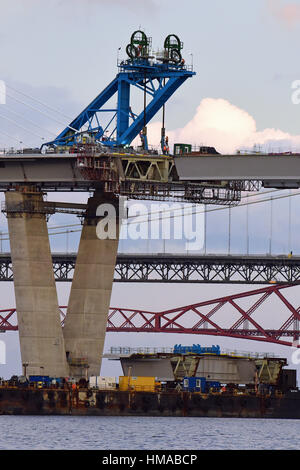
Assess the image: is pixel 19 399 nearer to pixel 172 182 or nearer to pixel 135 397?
pixel 135 397

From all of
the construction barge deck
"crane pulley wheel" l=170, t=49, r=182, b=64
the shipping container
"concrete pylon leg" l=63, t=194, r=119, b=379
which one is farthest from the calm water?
"crane pulley wheel" l=170, t=49, r=182, b=64

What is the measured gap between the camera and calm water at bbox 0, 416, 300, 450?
12444cm

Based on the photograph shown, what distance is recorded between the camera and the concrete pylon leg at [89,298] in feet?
545

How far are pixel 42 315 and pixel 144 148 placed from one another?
64.0 feet

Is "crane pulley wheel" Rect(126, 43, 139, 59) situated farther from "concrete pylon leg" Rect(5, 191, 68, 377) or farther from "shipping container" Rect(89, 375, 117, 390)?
"shipping container" Rect(89, 375, 117, 390)

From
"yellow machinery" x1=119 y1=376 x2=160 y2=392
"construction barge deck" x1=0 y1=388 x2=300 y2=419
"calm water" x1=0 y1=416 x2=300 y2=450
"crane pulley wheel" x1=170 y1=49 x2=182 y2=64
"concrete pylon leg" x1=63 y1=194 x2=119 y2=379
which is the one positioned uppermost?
"crane pulley wheel" x1=170 y1=49 x2=182 y2=64

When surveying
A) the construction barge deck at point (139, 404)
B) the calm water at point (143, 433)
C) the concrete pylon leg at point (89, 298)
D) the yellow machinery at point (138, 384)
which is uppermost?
the concrete pylon leg at point (89, 298)

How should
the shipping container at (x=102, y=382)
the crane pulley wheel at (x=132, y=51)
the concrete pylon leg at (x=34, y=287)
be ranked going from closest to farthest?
the concrete pylon leg at (x=34, y=287), the crane pulley wheel at (x=132, y=51), the shipping container at (x=102, y=382)

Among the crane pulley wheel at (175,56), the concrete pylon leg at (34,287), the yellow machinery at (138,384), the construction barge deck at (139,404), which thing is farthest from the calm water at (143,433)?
the crane pulley wheel at (175,56)

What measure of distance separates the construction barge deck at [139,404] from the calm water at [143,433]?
1.92m

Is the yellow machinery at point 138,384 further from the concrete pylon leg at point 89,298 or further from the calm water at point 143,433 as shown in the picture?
the calm water at point 143,433

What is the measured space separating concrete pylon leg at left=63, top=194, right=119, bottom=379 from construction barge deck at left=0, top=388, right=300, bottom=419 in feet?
23.3
